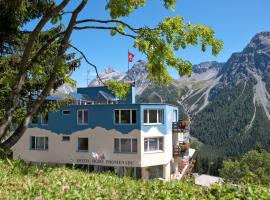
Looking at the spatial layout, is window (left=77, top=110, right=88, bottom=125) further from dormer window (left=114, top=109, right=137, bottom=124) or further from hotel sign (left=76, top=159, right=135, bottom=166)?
hotel sign (left=76, top=159, right=135, bottom=166)

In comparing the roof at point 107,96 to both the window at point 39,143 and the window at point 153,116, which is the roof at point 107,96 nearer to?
the window at point 153,116

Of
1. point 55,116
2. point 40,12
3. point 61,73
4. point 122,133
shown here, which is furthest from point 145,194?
point 55,116

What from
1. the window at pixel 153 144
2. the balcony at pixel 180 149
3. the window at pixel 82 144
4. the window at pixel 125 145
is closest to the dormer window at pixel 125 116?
the window at pixel 125 145

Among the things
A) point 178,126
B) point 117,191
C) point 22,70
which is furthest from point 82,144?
point 117,191

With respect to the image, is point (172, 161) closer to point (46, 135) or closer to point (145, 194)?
point (46, 135)

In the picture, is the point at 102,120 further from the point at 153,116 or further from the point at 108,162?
the point at 153,116

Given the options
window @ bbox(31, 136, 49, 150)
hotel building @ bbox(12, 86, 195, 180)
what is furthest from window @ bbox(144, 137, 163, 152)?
window @ bbox(31, 136, 49, 150)

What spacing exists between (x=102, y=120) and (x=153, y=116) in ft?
18.0

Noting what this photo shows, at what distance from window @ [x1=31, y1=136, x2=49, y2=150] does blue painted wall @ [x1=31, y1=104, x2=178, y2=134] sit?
1424mm

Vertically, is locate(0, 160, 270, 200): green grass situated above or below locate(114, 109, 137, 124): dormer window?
below

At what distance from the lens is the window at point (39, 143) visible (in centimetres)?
4850

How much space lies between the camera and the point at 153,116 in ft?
146

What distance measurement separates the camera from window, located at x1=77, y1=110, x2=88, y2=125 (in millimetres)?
46062

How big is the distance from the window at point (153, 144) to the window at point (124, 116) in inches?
102
